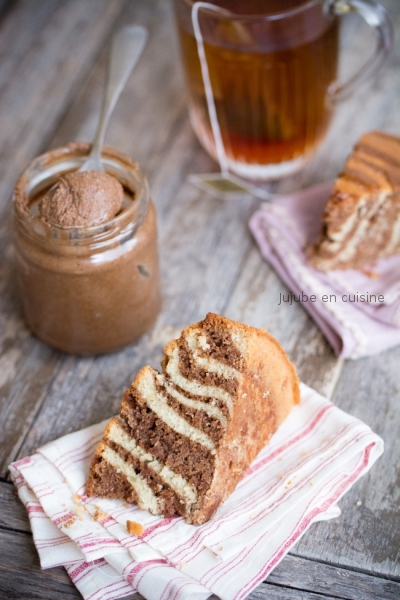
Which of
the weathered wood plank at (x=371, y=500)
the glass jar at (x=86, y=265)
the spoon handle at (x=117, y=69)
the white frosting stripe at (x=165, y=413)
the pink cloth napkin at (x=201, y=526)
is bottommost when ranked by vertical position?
the weathered wood plank at (x=371, y=500)

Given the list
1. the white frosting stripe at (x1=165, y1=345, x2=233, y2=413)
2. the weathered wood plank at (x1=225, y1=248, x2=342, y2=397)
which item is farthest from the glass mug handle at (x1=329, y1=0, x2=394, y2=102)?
the white frosting stripe at (x1=165, y1=345, x2=233, y2=413)

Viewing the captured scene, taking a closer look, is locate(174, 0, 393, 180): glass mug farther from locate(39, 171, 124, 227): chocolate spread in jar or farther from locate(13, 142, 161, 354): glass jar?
locate(39, 171, 124, 227): chocolate spread in jar

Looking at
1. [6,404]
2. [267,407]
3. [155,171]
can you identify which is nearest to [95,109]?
[155,171]

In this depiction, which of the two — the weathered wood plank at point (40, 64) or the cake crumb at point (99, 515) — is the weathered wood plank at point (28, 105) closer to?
the weathered wood plank at point (40, 64)

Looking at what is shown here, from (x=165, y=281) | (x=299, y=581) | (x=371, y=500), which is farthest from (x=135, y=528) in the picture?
(x=165, y=281)

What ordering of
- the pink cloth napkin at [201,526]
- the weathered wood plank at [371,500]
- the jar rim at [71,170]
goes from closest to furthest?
the pink cloth napkin at [201,526] < the weathered wood plank at [371,500] < the jar rim at [71,170]

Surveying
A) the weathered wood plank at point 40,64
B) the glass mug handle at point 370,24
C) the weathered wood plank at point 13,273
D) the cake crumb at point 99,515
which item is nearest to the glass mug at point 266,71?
the glass mug handle at point 370,24

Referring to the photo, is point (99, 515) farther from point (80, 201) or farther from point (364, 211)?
point (364, 211)
